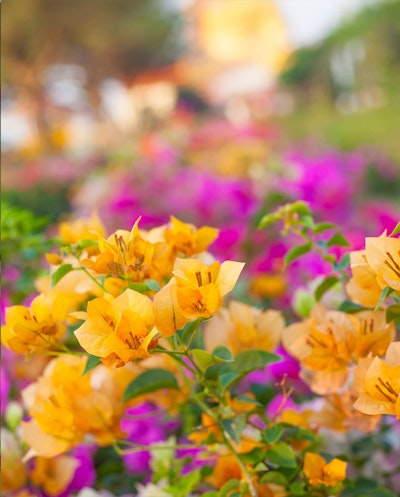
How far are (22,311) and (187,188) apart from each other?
74.7 inches

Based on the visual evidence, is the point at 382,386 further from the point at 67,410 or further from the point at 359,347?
the point at 67,410

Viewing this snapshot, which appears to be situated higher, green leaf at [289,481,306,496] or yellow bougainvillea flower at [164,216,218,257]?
yellow bougainvillea flower at [164,216,218,257]

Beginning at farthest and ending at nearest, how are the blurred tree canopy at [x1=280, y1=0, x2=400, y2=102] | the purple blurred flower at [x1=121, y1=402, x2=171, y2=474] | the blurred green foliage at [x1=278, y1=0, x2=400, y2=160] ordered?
the blurred tree canopy at [x1=280, y1=0, x2=400, y2=102] → the blurred green foliage at [x1=278, y1=0, x2=400, y2=160] → the purple blurred flower at [x1=121, y1=402, x2=171, y2=474]

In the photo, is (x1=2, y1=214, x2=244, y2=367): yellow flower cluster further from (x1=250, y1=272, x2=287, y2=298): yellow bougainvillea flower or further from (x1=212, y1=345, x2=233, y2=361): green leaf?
(x1=250, y1=272, x2=287, y2=298): yellow bougainvillea flower

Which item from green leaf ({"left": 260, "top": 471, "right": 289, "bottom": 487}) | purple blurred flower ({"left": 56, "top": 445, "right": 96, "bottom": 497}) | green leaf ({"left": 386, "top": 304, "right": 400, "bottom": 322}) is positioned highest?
green leaf ({"left": 386, "top": 304, "right": 400, "bottom": 322})

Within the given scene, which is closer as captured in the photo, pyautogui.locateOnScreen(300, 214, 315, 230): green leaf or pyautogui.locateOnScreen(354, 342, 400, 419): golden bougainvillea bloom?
pyautogui.locateOnScreen(354, 342, 400, 419): golden bougainvillea bloom

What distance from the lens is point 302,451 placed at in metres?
0.57

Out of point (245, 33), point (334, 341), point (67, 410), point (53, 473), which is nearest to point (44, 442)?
point (67, 410)

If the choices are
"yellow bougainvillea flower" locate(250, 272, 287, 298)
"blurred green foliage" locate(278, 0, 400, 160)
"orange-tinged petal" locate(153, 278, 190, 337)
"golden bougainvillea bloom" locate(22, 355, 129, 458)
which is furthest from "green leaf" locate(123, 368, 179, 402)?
"blurred green foliage" locate(278, 0, 400, 160)

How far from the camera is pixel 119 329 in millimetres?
432

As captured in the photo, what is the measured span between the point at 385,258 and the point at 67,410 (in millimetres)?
281

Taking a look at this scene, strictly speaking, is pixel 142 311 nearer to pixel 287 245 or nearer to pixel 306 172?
pixel 287 245

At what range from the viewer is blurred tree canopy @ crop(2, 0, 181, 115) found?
1344cm

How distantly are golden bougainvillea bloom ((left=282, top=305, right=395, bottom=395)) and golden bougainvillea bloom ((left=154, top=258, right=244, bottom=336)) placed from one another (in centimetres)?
12
